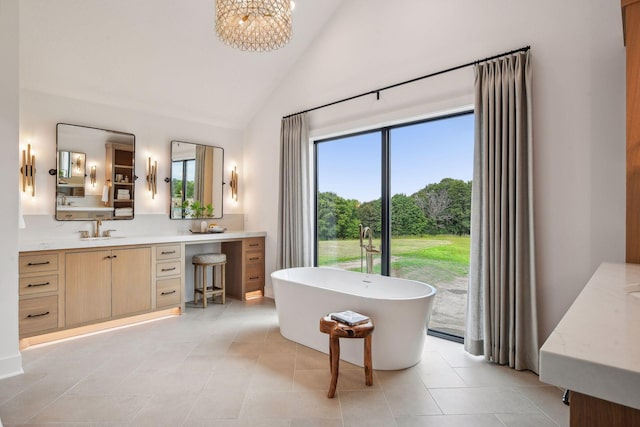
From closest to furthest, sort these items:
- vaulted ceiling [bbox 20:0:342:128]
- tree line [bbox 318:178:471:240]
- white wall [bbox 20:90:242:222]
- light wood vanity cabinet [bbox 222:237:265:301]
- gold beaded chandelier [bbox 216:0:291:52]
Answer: gold beaded chandelier [bbox 216:0:291:52] < vaulted ceiling [bbox 20:0:342:128] < tree line [bbox 318:178:471:240] < white wall [bbox 20:90:242:222] < light wood vanity cabinet [bbox 222:237:265:301]

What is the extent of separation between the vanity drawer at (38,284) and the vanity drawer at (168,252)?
982 mm

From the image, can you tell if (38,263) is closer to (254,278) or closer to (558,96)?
(254,278)

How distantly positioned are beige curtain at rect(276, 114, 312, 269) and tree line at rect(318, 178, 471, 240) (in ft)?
1.27

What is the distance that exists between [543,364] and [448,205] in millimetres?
2971

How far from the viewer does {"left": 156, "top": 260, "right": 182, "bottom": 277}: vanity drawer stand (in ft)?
13.1

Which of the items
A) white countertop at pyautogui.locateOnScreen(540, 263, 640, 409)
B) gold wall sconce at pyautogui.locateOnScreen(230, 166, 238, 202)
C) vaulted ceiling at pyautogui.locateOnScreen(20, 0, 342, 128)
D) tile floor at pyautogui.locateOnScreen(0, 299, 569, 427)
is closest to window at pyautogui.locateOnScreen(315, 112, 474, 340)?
tile floor at pyautogui.locateOnScreen(0, 299, 569, 427)

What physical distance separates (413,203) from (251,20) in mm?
2346

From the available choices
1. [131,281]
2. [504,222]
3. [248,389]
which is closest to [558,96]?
[504,222]

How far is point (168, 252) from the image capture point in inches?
160

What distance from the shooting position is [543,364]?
662mm

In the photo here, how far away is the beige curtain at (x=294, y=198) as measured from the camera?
4.46 m

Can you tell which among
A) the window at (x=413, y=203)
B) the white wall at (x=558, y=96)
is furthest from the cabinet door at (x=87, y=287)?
the white wall at (x=558, y=96)

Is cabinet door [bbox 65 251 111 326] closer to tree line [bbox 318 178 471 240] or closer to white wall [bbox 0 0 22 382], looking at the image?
white wall [bbox 0 0 22 382]

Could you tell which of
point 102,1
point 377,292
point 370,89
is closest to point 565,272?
point 377,292
